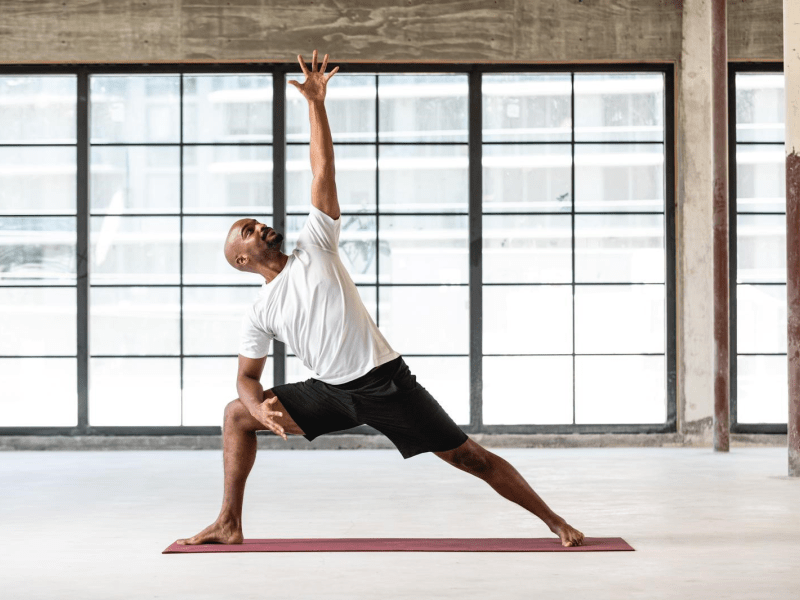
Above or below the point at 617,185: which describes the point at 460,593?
below

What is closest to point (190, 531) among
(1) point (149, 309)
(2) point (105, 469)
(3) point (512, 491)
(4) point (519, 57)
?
(3) point (512, 491)

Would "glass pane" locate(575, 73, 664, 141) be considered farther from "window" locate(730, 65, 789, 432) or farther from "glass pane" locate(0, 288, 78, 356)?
"glass pane" locate(0, 288, 78, 356)

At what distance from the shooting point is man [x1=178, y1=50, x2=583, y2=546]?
3514 millimetres

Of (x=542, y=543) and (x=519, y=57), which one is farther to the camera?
(x=519, y=57)

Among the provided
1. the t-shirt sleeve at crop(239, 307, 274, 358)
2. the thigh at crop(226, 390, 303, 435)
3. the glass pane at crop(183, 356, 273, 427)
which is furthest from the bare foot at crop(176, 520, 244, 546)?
the glass pane at crop(183, 356, 273, 427)

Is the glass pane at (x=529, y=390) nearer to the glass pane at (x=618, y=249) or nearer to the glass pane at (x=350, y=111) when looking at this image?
the glass pane at (x=618, y=249)

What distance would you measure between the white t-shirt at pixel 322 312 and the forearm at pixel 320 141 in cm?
16

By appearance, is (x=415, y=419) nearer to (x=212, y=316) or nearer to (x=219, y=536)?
(x=219, y=536)

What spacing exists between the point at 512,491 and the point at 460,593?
70cm

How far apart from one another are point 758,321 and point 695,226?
0.83 metres

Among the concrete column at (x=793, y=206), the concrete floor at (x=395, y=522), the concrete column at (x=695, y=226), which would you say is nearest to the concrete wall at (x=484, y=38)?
the concrete column at (x=695, y=226)

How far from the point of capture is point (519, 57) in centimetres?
732

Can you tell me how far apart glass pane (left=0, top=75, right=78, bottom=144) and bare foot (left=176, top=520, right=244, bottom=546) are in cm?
443

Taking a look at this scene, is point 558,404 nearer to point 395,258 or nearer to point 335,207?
point 395,258
